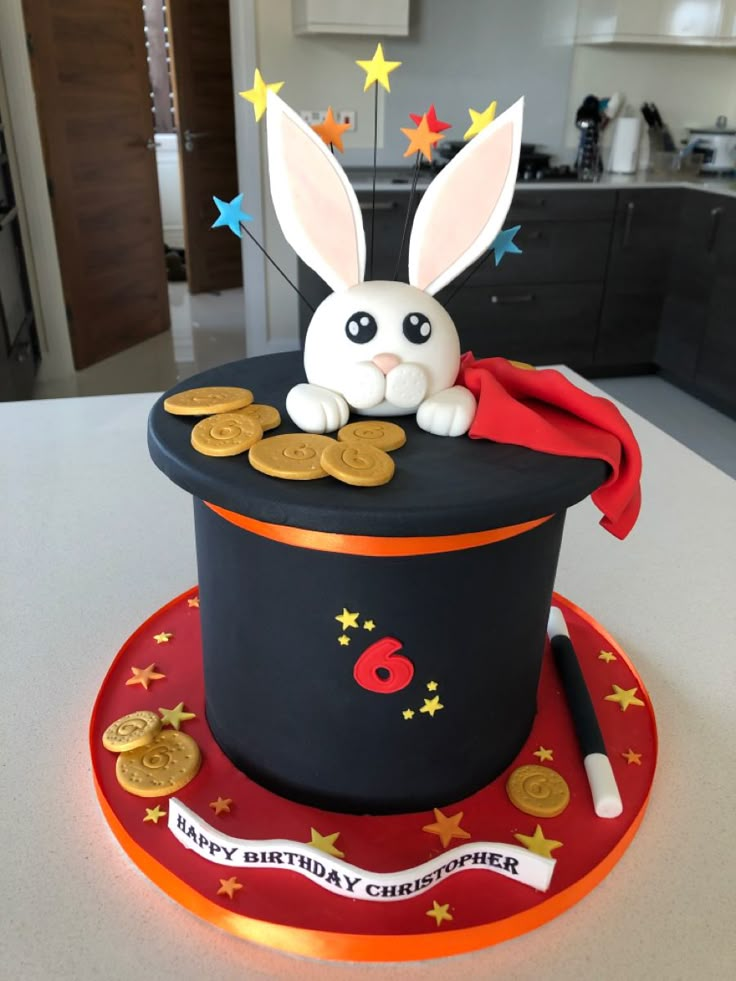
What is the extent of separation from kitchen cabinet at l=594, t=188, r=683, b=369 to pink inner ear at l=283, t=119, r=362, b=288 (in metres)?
2.57

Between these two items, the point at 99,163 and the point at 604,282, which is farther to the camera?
the point at 99,163

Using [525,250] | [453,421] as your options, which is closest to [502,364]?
[453,421]

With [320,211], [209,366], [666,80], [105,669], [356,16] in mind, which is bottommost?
[209,366]

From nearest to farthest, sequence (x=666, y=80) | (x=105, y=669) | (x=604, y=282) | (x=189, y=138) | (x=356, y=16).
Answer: (x=105, y=669) → (x=356, y=16) → (x=604, y=282) → (x=666, y=80) → (x=189, y=138)

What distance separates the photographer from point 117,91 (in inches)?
136

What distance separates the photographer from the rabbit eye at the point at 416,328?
2.27ft

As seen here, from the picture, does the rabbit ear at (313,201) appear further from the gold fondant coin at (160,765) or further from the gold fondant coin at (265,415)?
the gold fondant coin at (160,765)

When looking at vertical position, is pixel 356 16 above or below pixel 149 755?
above

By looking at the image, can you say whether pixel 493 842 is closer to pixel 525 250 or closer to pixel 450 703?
pixel 450 703

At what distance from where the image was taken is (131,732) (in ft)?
2.47

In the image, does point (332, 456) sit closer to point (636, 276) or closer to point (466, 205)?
point (466, 205)

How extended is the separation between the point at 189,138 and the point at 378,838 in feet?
14.2

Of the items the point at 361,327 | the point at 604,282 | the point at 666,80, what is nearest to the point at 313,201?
the point at 361,327

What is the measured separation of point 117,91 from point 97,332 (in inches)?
40.7
